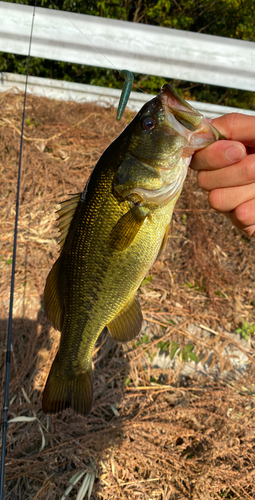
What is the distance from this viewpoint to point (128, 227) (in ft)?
4.58

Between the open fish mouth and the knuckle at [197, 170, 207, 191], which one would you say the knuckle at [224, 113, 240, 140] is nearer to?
the open fish mouth

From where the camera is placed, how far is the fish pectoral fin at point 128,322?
167 cm

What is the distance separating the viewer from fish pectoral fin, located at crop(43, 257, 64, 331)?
1.61 m

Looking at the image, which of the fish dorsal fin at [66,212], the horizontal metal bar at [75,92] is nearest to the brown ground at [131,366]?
the horizontal metal bar at [75,92]

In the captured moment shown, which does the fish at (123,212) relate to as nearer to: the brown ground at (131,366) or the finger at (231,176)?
the finger at (231,176)

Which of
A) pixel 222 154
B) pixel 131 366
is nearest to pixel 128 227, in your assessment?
pixel 222 154

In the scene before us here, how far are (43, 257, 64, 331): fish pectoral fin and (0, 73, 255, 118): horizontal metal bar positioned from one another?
3344 mm

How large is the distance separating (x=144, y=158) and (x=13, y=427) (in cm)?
236

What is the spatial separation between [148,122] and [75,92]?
3419 mm

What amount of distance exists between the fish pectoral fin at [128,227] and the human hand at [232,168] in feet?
1.35

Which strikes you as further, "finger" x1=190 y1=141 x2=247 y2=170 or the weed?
the weed

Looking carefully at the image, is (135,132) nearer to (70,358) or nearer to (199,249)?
(70,358)

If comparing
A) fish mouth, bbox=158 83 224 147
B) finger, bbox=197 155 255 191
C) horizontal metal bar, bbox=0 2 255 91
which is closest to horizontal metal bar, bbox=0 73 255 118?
horizontal metal bar, bbox=0 2 255 91

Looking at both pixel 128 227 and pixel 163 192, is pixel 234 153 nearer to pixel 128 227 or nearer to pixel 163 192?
pixel 163 192
